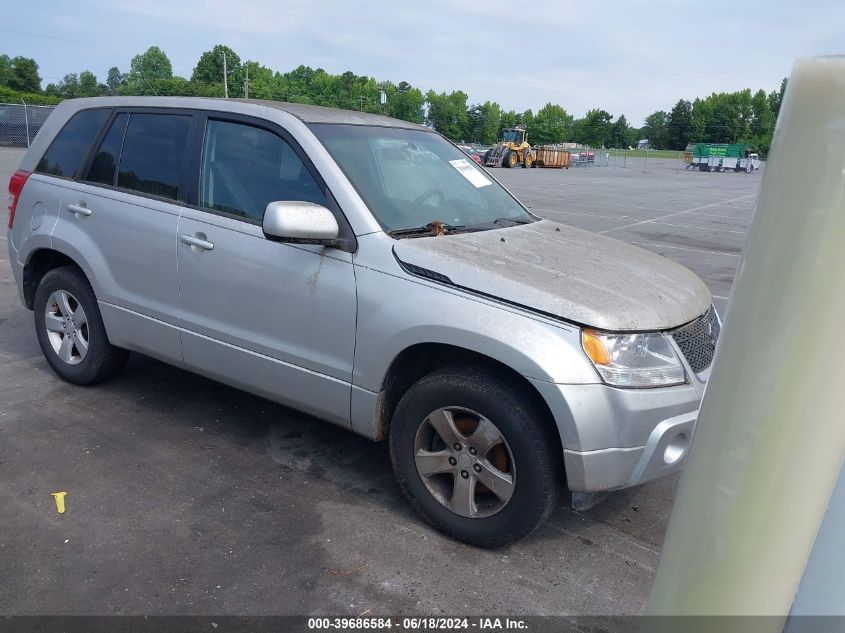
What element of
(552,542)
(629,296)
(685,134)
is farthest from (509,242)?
(685,134)

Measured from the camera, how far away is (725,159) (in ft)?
214

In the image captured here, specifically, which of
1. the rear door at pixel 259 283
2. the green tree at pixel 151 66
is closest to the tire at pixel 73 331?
the rear door at pixel 259 283

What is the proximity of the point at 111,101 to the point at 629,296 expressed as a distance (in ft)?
11.6

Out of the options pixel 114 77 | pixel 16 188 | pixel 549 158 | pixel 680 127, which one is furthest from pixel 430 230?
pixel 114 77

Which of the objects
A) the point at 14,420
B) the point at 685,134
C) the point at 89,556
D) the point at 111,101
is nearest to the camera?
the point at 89,556

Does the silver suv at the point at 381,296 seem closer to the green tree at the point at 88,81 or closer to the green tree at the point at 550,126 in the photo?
the green tree at the point at 550,126

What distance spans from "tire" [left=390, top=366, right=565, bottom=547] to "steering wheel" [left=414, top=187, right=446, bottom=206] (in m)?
1.04

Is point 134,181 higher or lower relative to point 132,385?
higher

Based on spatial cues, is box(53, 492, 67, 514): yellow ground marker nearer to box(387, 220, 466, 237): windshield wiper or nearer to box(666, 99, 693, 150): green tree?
box(387, 220, 466, 237): windshield wiper

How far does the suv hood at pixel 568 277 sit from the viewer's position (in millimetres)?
2941

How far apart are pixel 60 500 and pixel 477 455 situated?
6.52ft

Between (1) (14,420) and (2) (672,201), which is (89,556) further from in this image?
(2) (672,201)

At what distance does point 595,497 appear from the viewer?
10.1 ft

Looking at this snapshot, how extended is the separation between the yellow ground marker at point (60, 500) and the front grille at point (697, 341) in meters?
2.83
